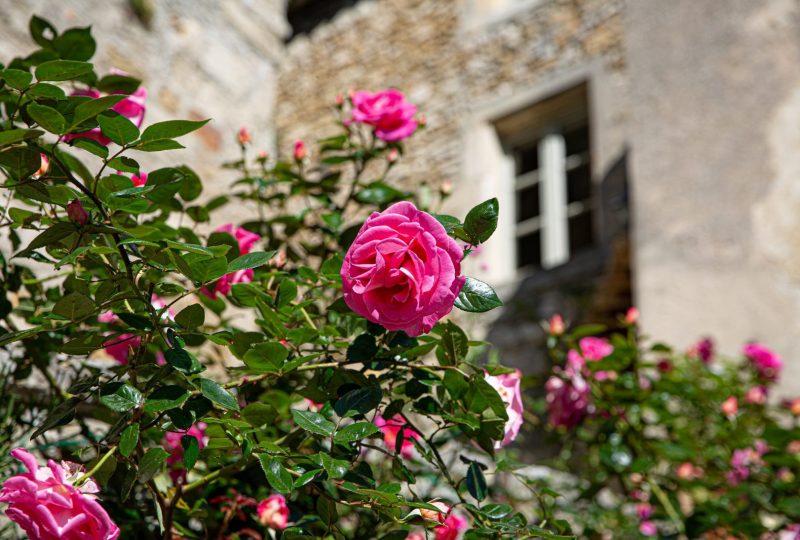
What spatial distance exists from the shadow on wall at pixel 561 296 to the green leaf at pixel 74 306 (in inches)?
153

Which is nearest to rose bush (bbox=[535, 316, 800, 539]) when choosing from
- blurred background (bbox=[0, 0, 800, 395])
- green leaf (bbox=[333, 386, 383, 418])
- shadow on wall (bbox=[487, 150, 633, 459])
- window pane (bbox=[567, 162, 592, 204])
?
green leaf (bbox=[333, 386, 383, 418])

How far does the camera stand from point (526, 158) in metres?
6.29

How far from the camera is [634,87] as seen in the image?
440 cm

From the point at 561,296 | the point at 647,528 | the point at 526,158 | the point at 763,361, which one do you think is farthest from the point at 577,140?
the point at 647,528

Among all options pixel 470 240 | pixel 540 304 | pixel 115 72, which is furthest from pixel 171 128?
pixel 540 304

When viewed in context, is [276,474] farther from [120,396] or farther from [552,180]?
[552,180]

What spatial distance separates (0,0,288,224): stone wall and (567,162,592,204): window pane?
3206mm

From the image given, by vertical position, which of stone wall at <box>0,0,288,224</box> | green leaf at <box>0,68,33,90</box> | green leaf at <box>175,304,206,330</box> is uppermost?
stone wall at <box>0,0,288,224</box>

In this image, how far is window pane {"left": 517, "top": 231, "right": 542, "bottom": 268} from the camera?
231 inches

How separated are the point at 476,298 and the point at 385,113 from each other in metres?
0.70

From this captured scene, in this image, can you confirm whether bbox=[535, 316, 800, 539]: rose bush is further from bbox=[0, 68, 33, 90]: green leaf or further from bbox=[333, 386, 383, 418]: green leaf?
bbox=[0, 68, 33, 90]: green leaf

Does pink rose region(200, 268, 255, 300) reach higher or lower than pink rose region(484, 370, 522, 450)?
higher

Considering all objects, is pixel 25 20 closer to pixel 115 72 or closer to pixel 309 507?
pixel 115 72

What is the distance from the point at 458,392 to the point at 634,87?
142 inches
